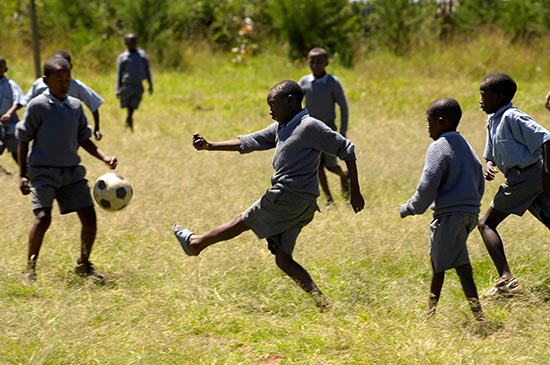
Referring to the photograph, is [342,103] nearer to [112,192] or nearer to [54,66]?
[112,192]

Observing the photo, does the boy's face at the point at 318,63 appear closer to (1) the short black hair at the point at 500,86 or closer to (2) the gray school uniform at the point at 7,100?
(2) the gray school uniform at the point at 7,100

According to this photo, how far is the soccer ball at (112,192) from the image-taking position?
627 centimetres

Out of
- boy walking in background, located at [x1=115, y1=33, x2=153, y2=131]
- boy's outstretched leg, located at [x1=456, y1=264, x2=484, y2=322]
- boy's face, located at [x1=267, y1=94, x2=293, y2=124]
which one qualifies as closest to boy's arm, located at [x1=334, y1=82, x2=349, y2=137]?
boy's face, located at [x1=267, y1=94, x2=293, y2=124]

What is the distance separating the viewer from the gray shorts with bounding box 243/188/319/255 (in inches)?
211

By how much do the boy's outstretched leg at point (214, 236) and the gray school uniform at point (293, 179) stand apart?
8cm

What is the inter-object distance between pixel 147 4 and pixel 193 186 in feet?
49.3

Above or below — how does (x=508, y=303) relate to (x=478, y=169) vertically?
below

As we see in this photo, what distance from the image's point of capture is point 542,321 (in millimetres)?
5055

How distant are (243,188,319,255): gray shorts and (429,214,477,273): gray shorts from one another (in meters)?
0.75

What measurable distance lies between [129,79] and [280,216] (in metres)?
9.43

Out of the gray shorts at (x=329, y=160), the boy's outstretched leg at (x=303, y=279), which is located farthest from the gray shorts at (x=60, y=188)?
the gray shorts at (x=329, y=160)

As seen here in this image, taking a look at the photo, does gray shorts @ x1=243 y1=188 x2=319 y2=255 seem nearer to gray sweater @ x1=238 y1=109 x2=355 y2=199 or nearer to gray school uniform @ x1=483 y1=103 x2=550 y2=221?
gray sweater @ x1=238 y1=109 x2=355 y2=199

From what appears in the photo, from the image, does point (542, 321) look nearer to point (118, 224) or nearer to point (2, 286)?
point (2, 286)

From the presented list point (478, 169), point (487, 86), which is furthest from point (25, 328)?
point (487, 86)
